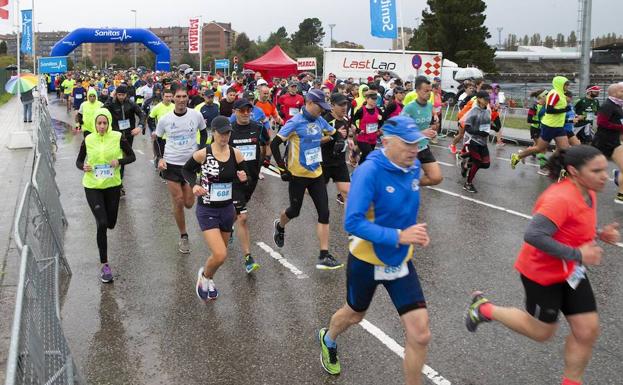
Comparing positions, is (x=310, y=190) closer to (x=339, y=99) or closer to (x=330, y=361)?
(x=339, y=99)

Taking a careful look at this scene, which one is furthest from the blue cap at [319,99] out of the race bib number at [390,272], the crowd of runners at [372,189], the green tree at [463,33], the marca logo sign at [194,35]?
the green tree at [463,33]

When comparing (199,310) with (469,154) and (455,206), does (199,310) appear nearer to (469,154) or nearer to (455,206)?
(455,206)

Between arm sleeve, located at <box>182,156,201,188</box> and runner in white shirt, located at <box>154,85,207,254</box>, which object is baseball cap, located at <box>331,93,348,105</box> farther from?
arm sleeve, located at <box>182,156,201,188</box>

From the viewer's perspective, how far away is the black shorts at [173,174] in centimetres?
730

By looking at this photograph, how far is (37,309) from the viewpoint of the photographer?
12.2 feet

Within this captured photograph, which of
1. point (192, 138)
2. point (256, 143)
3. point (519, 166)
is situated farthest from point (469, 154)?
point (192, 138)

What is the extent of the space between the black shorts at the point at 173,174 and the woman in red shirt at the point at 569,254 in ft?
15.3

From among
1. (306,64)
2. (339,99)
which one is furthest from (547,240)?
(306,64)

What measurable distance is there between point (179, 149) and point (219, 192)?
200cm

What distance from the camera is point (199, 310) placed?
17.9 feet

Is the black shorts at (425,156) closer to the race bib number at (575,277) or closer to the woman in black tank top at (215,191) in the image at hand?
the woman in black tank top at (215,191)

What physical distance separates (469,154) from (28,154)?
11.2m

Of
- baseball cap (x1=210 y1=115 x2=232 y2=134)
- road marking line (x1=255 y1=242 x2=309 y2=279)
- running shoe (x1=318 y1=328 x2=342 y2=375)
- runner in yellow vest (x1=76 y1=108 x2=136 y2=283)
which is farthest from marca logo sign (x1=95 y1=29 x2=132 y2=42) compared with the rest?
running shoe (x1=318 y1=328 x2=342 y2=375)

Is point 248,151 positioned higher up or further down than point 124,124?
further down
